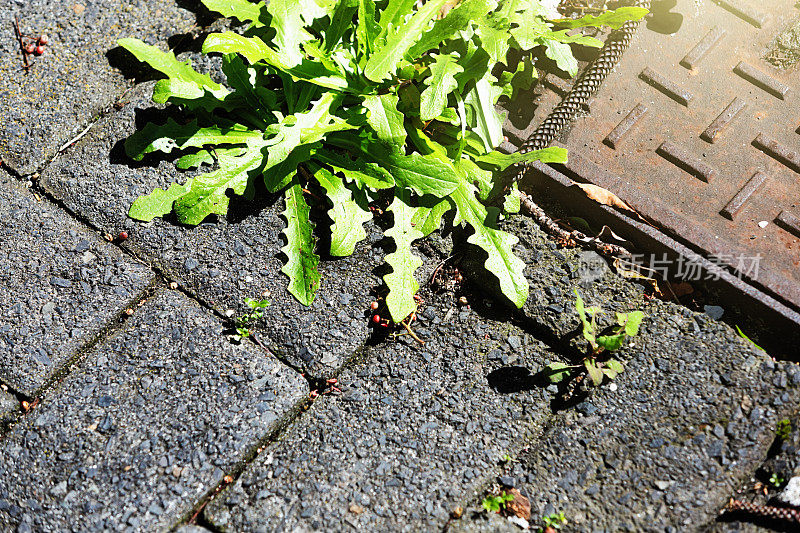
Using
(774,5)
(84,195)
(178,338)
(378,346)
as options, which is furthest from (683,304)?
(84,195)

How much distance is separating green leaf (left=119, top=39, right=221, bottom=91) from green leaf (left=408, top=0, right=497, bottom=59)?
80cm

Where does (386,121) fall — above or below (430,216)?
above

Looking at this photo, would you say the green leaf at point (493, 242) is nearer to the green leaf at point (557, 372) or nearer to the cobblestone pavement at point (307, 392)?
the cobblestone pavement at point (307, 392)

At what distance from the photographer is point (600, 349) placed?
2037mm

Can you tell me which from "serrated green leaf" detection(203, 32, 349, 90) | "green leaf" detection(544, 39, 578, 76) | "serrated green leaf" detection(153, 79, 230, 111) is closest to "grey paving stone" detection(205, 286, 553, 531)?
"serrated green leaf" detection(203, 32, 349, 90)

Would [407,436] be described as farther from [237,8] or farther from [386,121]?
[237,8]

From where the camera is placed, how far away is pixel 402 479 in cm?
186

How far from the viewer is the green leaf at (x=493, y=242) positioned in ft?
6.98

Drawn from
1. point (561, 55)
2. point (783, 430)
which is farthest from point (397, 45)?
point (783, 430)

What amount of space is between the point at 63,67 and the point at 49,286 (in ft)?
3.29

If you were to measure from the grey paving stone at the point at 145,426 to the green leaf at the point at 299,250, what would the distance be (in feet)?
0.82

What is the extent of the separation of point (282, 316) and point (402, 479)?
25.6 inches

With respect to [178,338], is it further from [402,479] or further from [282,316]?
[402,479]

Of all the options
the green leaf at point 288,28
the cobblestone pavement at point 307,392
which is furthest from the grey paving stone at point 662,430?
the green leaf at point 288,28
